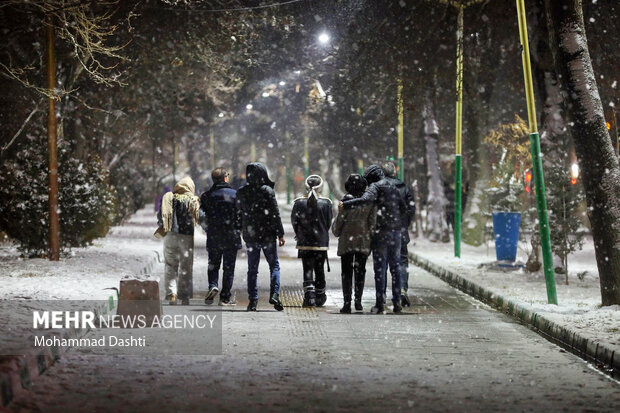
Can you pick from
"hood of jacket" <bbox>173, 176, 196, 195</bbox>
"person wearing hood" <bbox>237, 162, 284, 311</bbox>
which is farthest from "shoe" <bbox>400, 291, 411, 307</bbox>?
"hood of jacket" <bbox>173, 176, 196, 195</bbox>

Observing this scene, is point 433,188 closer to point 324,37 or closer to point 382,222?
point 324,37

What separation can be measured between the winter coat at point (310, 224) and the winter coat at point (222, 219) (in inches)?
31.5

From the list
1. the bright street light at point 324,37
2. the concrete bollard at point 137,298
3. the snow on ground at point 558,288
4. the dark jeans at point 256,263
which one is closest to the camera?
the snow on ground at point 558,288

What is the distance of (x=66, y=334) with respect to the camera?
1010 cm

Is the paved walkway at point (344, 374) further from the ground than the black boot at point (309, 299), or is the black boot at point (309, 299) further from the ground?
the black boot at point (309, 299)

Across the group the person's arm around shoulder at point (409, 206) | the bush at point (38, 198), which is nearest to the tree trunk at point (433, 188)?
the bush at point (38, 198)

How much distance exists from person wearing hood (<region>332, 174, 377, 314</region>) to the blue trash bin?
8.40 metres

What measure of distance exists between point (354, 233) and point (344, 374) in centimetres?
450

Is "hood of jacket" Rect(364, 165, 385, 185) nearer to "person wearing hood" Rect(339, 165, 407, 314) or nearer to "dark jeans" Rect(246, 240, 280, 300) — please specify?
"person wearing hood" Rect(339, 165, 407, 314)

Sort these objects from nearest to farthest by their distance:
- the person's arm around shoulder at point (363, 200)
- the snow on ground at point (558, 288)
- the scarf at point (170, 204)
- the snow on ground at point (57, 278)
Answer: the snow on ground at point (57, 278), the snow on ground at point (558, 288), the person's arm around shoulder at point (363, 200), the scarf at point (170, 204)

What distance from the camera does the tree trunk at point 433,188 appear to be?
32.0 m

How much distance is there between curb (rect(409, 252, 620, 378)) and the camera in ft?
30.9

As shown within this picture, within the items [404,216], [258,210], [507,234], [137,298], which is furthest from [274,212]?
[507,234]

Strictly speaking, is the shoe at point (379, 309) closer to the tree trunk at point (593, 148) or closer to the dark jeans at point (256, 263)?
the dark jeans at point (256, 263)
